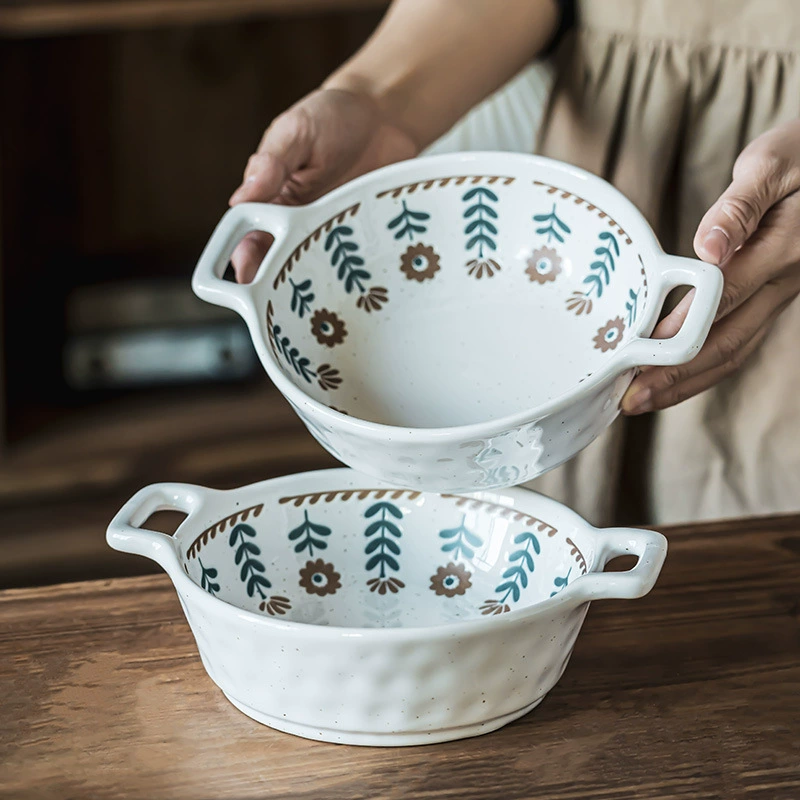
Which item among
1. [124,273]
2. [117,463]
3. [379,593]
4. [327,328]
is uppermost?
[327,328]

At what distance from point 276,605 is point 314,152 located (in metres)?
0.31

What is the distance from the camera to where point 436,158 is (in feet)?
2.06

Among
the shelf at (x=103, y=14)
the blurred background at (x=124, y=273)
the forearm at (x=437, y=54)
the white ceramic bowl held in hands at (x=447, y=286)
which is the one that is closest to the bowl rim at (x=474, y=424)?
the white ceramic bowl held in hands at (x=447, y=286)

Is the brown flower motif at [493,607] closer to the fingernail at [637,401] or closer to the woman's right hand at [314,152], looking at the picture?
the fingernail at [637,401]

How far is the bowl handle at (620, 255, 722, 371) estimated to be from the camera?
1.56ft

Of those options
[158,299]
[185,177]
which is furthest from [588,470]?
[185,177]

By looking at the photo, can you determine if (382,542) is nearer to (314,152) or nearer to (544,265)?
(544,265)

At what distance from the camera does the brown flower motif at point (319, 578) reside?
1.97 feet

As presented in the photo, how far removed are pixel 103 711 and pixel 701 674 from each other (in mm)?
272

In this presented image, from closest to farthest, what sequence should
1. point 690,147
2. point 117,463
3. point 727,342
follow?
point 727,342 → point 690,147 → point 117,463

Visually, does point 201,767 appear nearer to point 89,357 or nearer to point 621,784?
point 621,784

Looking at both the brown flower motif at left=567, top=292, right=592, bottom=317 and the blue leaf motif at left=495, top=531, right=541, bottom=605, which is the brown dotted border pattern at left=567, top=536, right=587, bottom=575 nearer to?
the blue leaf motif at left=495, top=531, right=541, bottom=605

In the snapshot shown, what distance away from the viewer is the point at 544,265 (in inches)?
25.1

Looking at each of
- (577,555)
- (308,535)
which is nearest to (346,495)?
(308,535)
